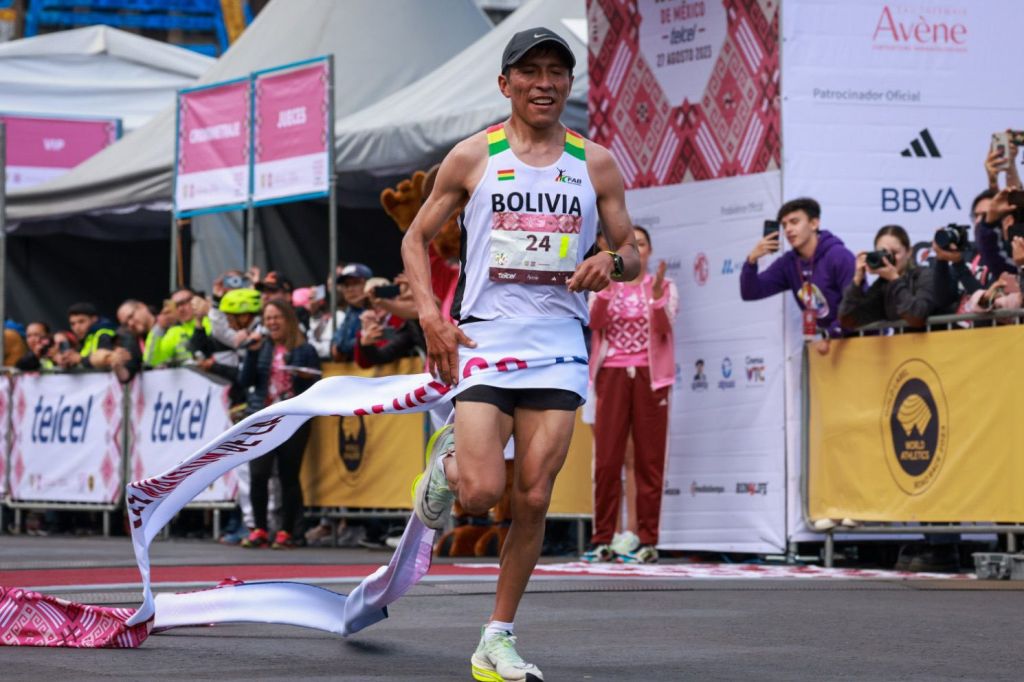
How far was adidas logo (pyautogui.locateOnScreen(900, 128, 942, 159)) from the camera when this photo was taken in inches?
511

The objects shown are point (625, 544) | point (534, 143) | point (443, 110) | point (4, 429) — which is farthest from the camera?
point (4, 429)

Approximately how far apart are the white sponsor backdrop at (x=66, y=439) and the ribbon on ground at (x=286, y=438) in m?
11.0

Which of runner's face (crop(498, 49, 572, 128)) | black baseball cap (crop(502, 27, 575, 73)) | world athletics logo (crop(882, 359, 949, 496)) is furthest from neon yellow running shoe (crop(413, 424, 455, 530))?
world athletics logo (crop(882, 359, 949, 496))

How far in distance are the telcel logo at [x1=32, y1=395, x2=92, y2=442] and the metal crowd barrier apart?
8.73 metres

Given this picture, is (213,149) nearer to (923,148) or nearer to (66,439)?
(66,439)

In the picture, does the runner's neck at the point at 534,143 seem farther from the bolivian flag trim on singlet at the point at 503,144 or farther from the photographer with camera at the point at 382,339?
the photographer with camera at the point at 382,339

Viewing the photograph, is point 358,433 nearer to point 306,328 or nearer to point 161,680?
A: point 306,328

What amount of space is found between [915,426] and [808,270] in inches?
51.1

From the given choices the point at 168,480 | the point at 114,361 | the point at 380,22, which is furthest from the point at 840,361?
the point at 380,22

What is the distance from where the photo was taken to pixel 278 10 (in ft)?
79.5

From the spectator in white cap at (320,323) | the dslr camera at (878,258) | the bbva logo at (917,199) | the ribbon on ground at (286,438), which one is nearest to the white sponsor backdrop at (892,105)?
the bbva logo at (917,199)

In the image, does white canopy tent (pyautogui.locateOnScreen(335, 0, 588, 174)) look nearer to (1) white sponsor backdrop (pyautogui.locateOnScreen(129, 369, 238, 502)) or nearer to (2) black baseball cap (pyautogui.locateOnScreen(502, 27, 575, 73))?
(1) white sponsor backdrop (pyautogui.locateOnScreen(129, 369, 238, 502))

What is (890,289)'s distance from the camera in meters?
11.7

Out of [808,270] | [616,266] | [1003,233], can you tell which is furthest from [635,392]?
[616,266]
